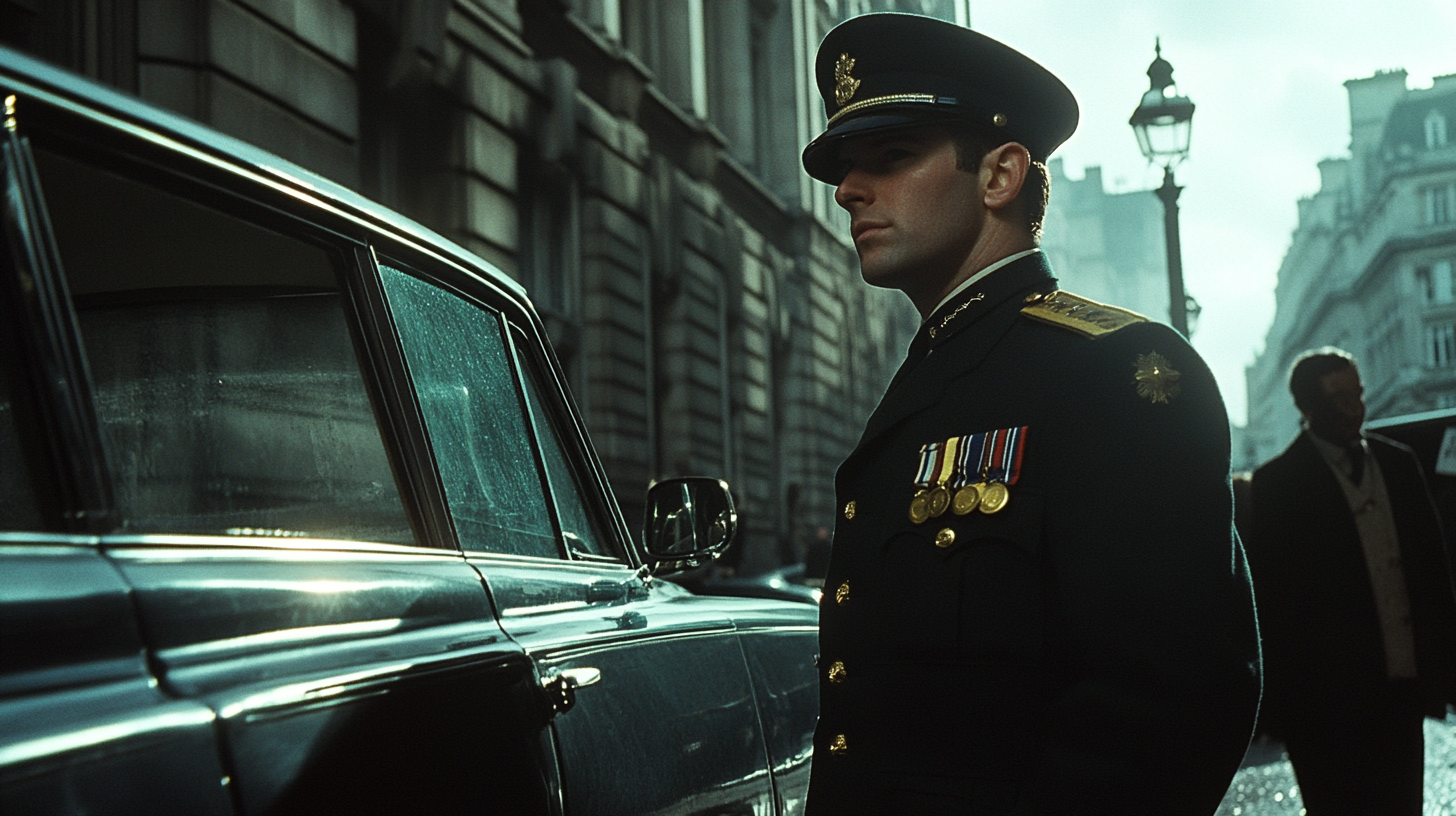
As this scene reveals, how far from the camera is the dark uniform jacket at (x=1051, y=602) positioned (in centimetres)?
169

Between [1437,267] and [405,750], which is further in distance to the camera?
[1437,267]

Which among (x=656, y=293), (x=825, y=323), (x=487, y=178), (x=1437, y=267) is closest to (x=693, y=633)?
(x=487, y=178)

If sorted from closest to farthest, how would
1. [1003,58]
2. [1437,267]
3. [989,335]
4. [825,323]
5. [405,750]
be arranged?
1. [405,750]
2. [989,335]
3. [1003,58]
4. [825,323]
5. [1437,267]

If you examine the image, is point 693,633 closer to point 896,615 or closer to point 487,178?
point 896,615

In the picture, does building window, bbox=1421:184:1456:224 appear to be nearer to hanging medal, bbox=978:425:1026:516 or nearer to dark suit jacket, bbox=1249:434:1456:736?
dark suit jacket, bbox=1249:434:1456:736

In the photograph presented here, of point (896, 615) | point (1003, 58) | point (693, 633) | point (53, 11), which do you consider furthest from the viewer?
point (53, 11)

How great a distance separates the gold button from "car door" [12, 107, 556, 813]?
37 cm

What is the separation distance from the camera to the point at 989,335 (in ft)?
6.72

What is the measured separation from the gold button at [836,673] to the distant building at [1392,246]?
2824 inches

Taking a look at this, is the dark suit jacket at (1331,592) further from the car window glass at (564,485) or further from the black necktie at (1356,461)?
the car window glass at (564,485)

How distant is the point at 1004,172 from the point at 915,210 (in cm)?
13

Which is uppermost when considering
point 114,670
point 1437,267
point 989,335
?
point 1437,267

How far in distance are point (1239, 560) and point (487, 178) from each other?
12.0 metres

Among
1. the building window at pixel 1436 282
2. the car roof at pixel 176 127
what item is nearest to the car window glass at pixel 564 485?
the car roof at pixel 176 127
